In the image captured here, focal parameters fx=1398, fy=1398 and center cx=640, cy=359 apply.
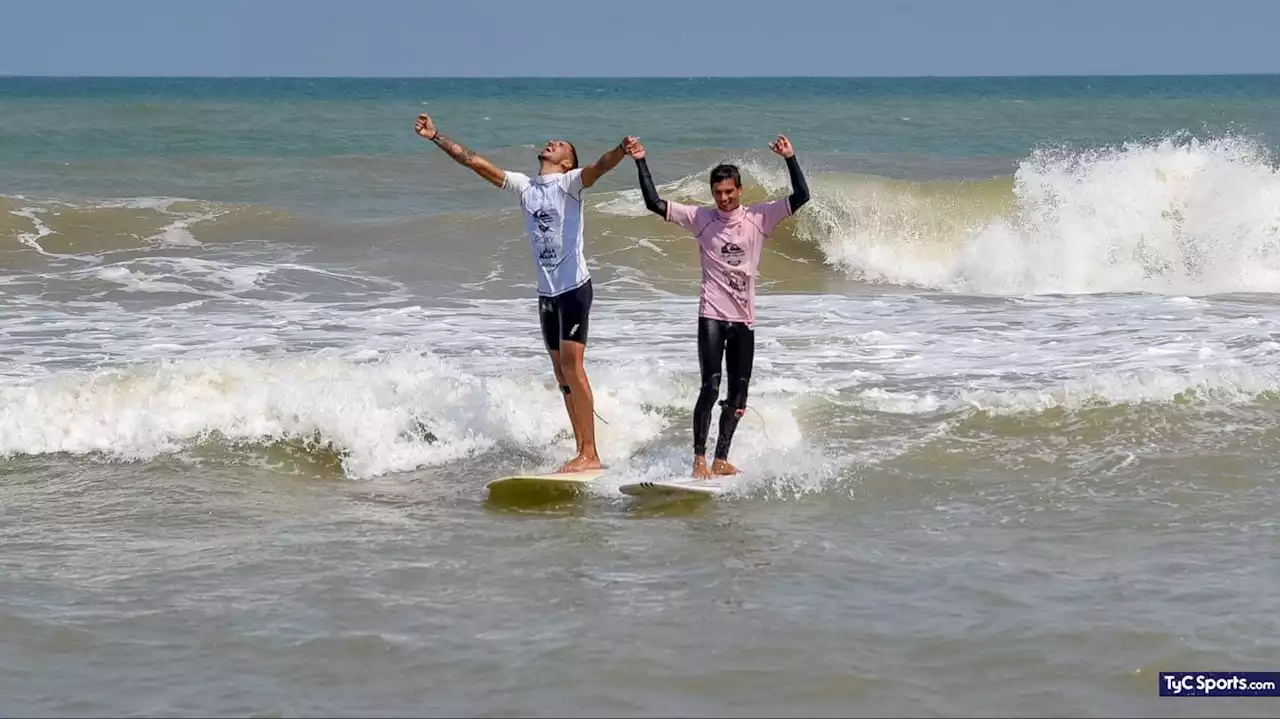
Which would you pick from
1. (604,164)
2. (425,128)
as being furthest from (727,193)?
(425,128)

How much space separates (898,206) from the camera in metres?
20.3

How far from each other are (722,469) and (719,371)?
0.52 meters

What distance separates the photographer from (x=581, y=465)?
24.6 feet

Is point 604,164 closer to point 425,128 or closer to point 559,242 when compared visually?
point 559,242

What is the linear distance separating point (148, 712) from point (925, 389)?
6.13 m

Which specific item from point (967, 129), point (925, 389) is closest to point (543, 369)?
point (925, 389)

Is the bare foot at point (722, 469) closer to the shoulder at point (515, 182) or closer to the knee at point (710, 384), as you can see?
the knee at point (710, 384)

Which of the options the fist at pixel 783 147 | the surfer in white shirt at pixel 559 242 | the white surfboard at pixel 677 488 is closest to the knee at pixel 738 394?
the white surfboard at pixel 677 488

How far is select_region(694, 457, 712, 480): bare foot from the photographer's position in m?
7.20

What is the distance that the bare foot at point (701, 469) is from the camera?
7.20 m

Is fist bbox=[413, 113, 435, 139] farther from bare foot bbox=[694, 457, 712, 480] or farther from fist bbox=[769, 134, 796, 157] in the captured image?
bare foot bbox=[694, 457, 712, 480]

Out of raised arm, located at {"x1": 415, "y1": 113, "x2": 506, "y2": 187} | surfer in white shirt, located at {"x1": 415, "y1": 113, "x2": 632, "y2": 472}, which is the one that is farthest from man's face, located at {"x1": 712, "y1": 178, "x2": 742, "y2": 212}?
raised arm, located at {"x1": 415, "y1": 113, "x2": 506, "y2": 187}

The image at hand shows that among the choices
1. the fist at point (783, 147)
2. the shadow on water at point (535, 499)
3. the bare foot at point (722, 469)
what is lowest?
the shadow on water at point (535, 499)

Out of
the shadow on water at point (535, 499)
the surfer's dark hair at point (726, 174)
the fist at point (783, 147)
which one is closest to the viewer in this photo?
the fist at point (783, 147)
